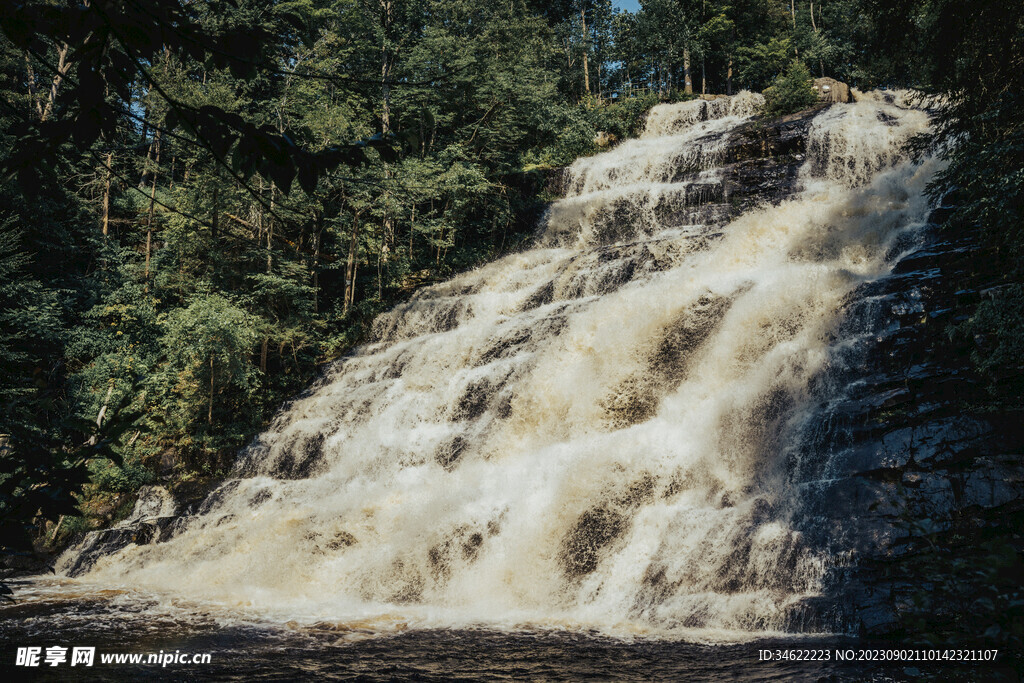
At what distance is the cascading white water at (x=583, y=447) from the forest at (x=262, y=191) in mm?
2416

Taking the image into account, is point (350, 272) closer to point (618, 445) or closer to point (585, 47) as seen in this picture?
point (618, 445)

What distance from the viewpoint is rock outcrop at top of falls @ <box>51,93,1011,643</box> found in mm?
7746

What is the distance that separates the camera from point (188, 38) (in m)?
1.95

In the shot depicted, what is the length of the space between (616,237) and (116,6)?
764 inches

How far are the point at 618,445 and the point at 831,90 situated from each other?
75.4 ft

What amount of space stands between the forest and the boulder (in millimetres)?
2402

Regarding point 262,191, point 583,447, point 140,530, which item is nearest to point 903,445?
point 583,447

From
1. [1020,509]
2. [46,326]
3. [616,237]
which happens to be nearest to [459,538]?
[1020,509]

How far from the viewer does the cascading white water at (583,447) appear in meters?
8.09

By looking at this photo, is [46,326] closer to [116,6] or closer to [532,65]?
[116,6]

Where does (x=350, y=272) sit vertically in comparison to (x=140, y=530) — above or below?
above

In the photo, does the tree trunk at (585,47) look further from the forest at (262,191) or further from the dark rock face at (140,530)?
the dark rock face at (140,530)

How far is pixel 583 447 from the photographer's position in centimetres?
1070

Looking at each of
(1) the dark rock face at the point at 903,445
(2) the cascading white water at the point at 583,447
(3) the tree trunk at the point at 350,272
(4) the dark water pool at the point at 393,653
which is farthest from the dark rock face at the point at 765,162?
(4) the dark water pool at the point at 393,653
